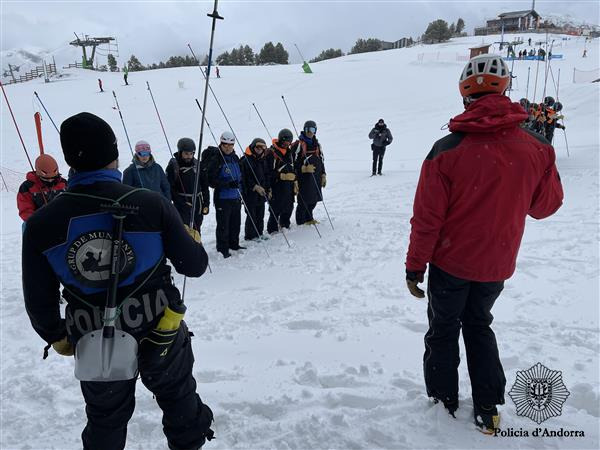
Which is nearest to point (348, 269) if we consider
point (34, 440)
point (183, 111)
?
point (34, 440)

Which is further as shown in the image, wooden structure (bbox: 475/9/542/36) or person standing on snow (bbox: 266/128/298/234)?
wooden structure (bbox: 475/9/542/36)

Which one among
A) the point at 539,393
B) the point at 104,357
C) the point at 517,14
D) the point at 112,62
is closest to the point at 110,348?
the point at 104,357

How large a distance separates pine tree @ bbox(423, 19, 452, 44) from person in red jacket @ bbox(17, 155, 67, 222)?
216 feet

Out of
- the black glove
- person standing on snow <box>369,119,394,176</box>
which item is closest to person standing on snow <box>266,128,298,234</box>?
the black glove

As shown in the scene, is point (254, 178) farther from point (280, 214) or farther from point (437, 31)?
point (437, 31)

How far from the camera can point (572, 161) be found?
452 inches

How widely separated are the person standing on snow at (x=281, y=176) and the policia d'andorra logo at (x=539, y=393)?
518cm

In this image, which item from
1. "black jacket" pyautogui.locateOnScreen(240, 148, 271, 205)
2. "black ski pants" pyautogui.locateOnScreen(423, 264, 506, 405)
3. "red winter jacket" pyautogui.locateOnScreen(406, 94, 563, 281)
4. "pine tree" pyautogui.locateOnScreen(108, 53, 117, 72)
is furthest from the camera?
"pine tree" pyautogui.locateOnScreen(108, 53, 117, 72)

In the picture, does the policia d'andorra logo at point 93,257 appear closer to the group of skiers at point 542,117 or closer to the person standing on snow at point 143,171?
the person standing on snow at point 143,171

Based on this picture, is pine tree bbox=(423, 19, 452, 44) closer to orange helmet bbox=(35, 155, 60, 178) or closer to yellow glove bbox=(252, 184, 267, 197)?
yellow glove bbox=(252, 184, 267, 197)

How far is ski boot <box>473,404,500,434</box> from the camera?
2590 mm

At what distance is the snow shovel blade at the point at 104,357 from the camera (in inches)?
77.3

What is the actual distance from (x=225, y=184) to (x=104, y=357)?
4.89m

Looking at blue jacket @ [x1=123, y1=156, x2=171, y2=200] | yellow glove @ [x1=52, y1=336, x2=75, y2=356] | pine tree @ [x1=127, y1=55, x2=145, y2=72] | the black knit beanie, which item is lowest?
yellow glove @ [x1=52, y1=336, x2=75, y2=356]
